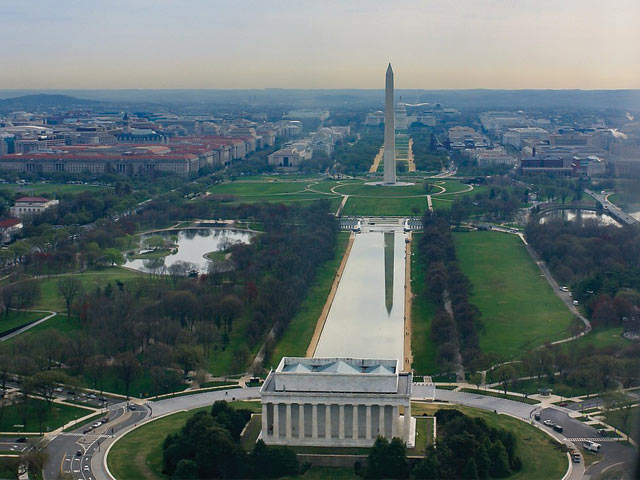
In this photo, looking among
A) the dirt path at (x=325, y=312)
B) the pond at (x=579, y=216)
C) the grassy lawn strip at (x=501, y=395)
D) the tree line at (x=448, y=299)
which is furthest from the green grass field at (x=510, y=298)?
the pond at (x=579, y=216)

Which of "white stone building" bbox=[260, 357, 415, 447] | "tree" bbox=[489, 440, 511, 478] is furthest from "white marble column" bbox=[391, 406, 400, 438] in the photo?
"tree" bbox=[489, 440, 511, 478]

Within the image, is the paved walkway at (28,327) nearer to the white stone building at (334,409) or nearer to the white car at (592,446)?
the white stone building at (334,409)

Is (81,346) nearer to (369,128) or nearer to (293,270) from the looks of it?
(293,270)

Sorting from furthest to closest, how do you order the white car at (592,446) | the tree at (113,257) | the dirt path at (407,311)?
1. the tree at (113,257)
2. the dirt path at (407,311)
3. the white car at (592,446)

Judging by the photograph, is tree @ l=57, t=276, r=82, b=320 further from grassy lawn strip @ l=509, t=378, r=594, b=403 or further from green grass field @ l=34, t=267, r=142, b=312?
grassy lawn strip @ l=509, t=378, r=594, b=403

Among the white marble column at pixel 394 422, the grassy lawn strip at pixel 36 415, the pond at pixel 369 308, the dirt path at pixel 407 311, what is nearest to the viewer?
the white marble column at pixel 394 422

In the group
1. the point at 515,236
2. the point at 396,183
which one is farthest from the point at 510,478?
the point at 396,183

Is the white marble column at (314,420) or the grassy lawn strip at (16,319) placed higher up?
the white marble column at (314,420)
